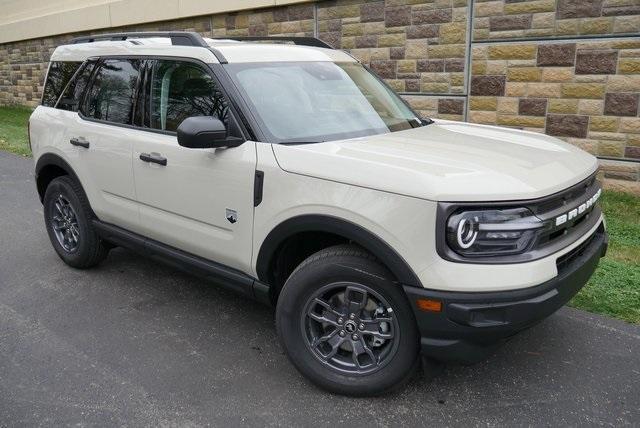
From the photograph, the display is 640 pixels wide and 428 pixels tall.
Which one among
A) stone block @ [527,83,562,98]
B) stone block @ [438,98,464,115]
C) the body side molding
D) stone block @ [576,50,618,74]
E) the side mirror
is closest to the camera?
the side mirror

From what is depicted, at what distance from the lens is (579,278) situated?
291cm

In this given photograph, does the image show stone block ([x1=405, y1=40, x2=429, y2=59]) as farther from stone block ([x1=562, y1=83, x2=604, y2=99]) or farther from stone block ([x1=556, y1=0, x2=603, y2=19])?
stone block ([x1=562, y1=83, x2=604, y2=99])

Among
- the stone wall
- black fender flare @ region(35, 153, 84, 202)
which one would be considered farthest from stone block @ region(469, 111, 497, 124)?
black fender flare @ region(35, 153, 84, 202)

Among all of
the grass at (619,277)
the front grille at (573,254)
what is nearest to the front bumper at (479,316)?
the front grille at (573,254)

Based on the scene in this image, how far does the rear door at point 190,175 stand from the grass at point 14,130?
25.7 feet

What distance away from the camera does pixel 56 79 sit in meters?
5.01

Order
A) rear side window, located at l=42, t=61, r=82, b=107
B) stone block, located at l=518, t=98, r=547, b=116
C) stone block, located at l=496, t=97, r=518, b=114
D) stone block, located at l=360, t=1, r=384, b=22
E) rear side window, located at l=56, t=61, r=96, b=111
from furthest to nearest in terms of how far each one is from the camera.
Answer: stone block, located at l=360, t=1, r=384, b=22
stone block, located at l=496, t=97, r=518, b=114
stone block, located at l=518, t=98, r=547, b=116
rear side window, located at l=42, t=61, r=82, b=107
rear side window, located at l=56, t=61, r=96, b=111

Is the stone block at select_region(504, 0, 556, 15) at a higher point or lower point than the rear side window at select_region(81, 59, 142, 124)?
higher

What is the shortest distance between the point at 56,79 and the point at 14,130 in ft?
32.2

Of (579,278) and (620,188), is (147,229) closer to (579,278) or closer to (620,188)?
(579,278)

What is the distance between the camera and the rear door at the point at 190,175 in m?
3.31

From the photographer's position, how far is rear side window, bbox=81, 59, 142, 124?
163 inches

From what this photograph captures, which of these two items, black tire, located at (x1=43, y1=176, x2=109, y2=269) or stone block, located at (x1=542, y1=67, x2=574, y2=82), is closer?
black tire, located at (x1=43, y1=176, x2=109, y2=269)

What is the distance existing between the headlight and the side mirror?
1.37m
